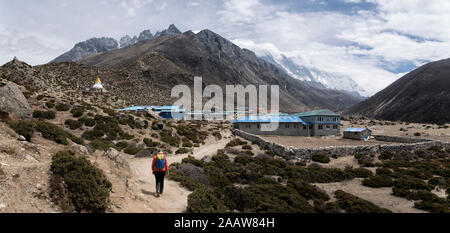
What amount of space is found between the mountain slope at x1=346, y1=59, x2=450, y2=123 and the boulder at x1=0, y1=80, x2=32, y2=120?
128 m

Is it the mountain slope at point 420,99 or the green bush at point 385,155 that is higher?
the mountain slope at point 420,99

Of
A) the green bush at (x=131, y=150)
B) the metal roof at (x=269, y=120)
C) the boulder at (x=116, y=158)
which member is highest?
the metal roof at (x=269, y=120)

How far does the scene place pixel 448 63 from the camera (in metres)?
146

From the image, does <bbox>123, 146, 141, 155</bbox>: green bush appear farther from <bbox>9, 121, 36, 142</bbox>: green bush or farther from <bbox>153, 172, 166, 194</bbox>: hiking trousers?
<bbox>153, 172, 166, 194</bbox>: hiking trousers

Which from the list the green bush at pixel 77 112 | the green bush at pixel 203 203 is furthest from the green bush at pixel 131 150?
the green bush at pixel 203 203

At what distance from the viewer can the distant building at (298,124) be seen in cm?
4494

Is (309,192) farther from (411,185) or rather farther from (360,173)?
(360,173)

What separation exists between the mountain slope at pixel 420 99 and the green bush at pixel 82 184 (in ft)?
414

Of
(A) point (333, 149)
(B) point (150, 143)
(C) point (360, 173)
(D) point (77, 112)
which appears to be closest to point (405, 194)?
(C) point (360, 173)

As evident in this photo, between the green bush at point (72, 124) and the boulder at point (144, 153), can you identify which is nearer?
the boulder at point (144, 153)

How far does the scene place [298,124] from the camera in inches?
1853

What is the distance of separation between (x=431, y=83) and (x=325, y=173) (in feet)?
496

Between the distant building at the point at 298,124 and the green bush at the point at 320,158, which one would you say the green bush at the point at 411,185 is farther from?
the distant building at the point at 298,124
